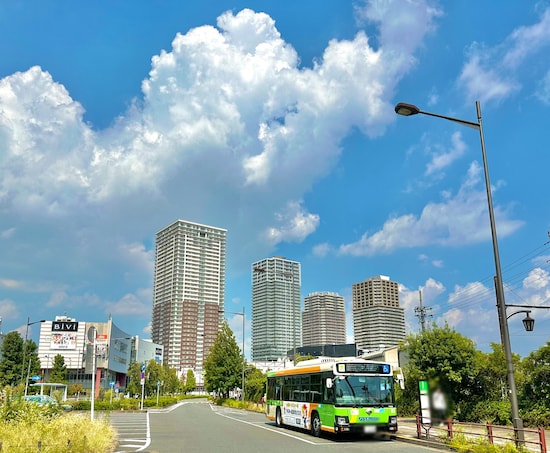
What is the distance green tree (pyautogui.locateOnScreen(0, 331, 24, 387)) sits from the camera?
6699 centimetres

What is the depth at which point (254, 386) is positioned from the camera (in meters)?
56.0

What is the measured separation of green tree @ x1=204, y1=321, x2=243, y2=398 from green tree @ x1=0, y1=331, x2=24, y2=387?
2686 centimetres

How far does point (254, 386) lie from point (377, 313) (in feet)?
310

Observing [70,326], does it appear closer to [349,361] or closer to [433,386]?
[349,361]

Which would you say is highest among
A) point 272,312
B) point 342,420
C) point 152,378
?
point 272,312

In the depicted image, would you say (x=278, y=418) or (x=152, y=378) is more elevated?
(x=152, y=378)

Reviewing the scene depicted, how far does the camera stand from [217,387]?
60094mm

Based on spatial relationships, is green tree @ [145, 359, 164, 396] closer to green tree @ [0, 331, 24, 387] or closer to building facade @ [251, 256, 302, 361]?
green tree @ [0, 331, 24, 387]

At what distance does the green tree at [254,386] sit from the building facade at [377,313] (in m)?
88.2

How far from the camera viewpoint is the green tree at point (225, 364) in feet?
193

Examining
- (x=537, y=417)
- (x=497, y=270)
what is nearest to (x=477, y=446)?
(x=497, y=270)

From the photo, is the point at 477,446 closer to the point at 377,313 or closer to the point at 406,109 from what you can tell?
the point at 406,109

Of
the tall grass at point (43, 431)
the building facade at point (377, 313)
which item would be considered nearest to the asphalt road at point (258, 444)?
Answer: the tall grass at point (43, 431)

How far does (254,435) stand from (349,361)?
527 cm
